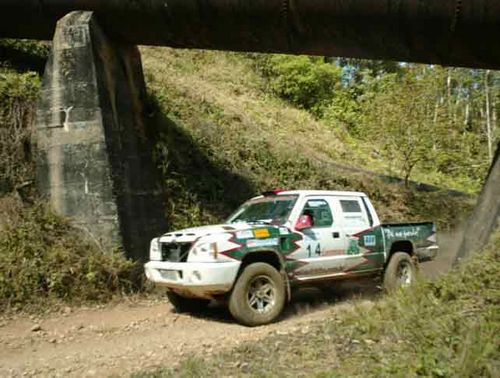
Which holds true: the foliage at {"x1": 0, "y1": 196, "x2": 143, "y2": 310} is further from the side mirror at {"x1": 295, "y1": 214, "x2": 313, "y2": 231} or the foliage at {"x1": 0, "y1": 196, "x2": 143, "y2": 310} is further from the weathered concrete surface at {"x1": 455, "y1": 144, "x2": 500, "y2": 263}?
the weathered concrete surface at {"x1": 455, "y1": 144, "x2": 500, "y2": 263}

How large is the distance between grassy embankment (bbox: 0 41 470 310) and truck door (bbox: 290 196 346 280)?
10.4ft

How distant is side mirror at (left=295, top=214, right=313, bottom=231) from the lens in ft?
27.5

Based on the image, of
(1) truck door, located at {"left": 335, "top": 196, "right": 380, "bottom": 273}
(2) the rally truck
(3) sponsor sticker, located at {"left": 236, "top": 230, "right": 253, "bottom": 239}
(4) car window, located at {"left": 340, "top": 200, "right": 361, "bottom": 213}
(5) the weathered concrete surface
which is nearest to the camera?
(2) the rally truck

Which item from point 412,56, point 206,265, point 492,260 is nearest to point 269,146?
point 412,56

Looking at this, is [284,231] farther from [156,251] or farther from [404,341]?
[404,341]

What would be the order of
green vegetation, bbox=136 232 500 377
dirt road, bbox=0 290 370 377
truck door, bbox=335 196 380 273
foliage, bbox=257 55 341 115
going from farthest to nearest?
foliage, bbox=257 55 341 115
truck door, bbox=335 196 380 273
dirt road, bbox=0 290 370 377
green vegetation, bbox=136 232 500 377

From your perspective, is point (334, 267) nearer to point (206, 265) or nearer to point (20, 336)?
point (206, 265)

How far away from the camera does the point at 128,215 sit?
10336 mm

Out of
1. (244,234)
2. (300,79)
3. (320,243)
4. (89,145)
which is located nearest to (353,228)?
(320,243)

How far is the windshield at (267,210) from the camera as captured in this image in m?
8.57

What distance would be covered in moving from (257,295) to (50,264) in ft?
11.6

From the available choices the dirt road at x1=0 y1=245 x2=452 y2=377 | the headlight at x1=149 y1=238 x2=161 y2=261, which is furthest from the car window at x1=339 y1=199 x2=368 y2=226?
the headlight at x1=149 y1=238 x2=161 y2=261

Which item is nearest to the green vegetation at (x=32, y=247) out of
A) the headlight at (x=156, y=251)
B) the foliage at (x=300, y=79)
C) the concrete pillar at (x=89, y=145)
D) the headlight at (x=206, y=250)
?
the concrete pillar at (x=89, y=145)

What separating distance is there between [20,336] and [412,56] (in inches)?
293
